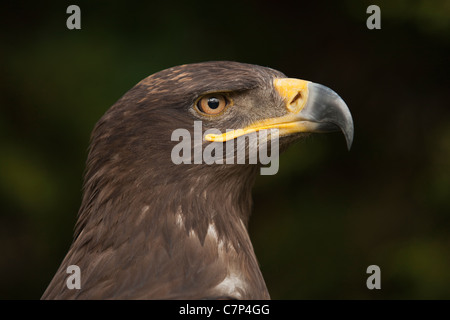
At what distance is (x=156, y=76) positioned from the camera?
3.21 meters

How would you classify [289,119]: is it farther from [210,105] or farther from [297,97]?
[210,105]

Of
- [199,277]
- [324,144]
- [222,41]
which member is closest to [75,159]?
[222,41]

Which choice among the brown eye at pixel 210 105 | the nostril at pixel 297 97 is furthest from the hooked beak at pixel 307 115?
the brown eye at pixel 210 105

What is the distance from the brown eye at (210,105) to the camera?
313 centimetres

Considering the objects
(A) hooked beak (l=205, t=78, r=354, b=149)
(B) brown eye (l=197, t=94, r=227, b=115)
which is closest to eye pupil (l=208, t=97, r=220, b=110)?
(B) brown eye (l=197, t=94, r=227, b=115)

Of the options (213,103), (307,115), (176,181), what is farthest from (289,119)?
(176,181)

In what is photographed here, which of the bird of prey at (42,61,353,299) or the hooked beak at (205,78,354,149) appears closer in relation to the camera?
the bird of prey at (42,61,353,299)

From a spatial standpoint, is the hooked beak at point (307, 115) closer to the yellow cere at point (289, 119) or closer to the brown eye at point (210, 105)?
the yellow cere at point (289, 119)

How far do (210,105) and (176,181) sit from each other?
14.9 inches

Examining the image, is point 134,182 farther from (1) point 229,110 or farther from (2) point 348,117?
(2) point 348,117

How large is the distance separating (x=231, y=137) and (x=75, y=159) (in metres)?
2.59

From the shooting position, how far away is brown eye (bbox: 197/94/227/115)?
313cm

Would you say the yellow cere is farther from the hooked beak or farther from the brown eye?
the brown eye

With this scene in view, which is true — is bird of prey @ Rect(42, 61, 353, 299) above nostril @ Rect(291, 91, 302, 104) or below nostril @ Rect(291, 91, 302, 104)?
below
